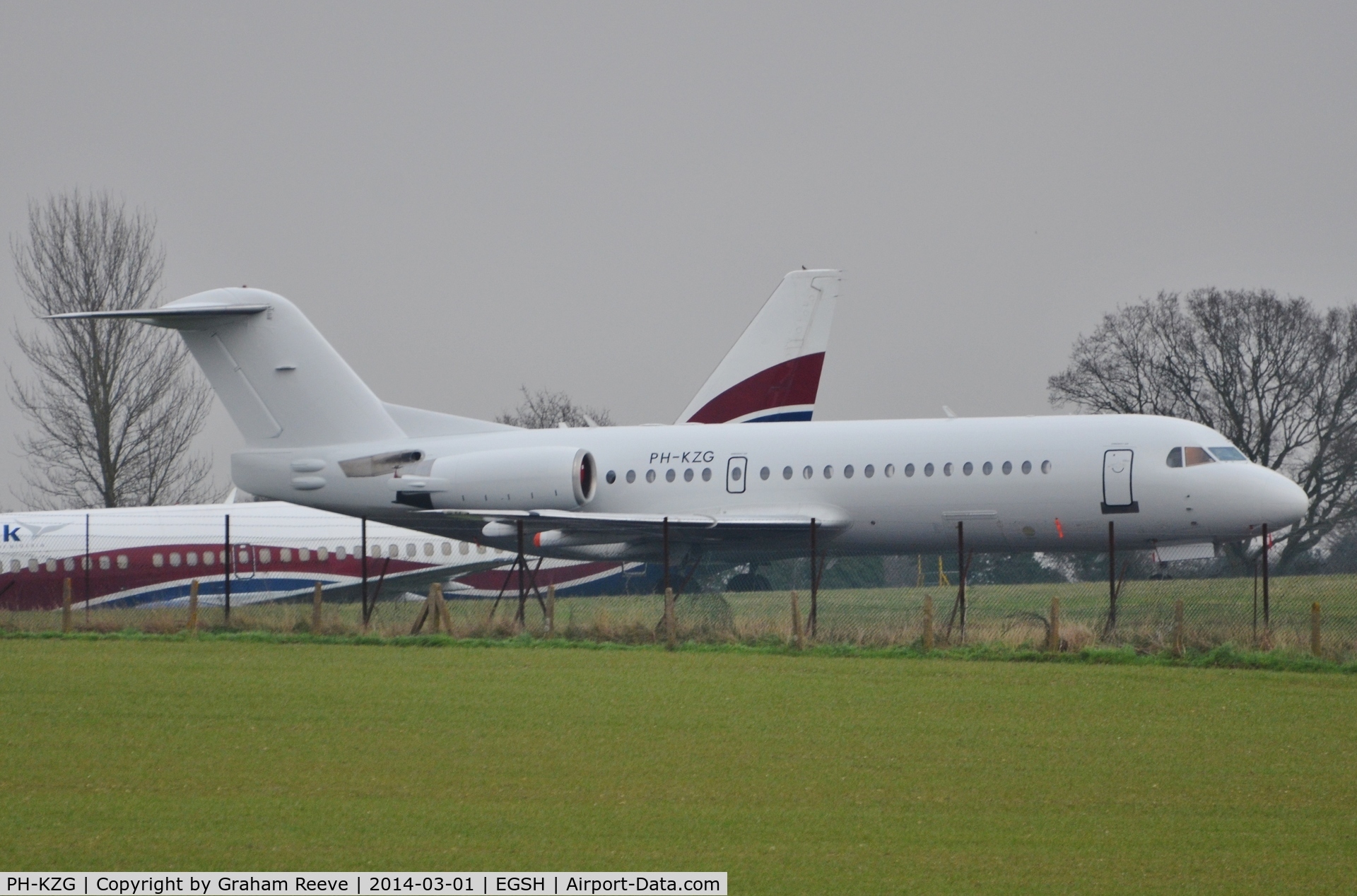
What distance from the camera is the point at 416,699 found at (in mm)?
14703

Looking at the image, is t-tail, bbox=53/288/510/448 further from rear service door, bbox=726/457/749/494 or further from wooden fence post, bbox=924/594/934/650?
wooden fence post, bbox=924/594/934/650

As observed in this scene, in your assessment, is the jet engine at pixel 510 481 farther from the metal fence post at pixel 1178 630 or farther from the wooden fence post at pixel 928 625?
the metal fence post at pixel 1178 630

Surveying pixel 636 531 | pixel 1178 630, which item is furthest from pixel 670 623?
pixel 636 531

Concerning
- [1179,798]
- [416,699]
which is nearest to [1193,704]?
[1179,798]

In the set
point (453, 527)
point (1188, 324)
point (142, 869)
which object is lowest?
point (142, 869)

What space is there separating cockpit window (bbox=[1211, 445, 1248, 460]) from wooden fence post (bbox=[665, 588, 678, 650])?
31.7 feet

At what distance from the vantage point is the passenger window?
82.3ft

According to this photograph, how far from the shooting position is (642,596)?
24.1m

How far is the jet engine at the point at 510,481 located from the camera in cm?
2842

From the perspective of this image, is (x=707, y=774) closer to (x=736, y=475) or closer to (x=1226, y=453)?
(x=1226, y=453)

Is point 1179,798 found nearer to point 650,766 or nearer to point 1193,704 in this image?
point 650,766

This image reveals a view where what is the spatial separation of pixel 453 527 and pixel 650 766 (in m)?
18.8

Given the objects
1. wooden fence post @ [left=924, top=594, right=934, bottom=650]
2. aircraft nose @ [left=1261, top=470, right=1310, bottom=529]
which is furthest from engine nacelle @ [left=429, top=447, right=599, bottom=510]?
aircraft nose @ [left=1261, top=470, right=1310, bottom=529]

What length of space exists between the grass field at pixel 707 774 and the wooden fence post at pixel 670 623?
288 centimetres
